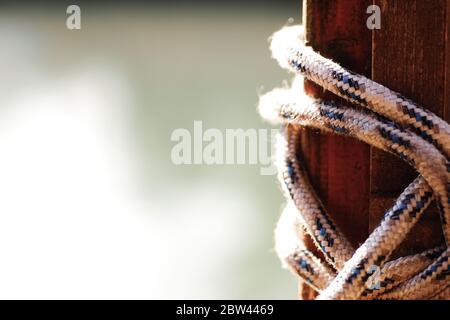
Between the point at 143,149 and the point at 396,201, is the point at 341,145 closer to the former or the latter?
the point at 396,201

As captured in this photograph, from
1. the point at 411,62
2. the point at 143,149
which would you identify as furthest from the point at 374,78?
the point at 143,149

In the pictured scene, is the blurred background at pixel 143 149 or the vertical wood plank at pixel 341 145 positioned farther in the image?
the blurred background at pixel 143 149

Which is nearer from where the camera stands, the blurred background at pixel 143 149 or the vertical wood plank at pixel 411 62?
the vertical wood plank at pixel 411 62
